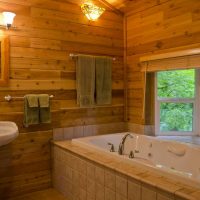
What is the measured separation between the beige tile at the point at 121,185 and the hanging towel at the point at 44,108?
1388mm

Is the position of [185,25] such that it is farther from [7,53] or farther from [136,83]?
[7,53]

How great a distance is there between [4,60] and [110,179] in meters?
1.84

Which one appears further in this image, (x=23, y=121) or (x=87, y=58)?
(x=87, y=58)

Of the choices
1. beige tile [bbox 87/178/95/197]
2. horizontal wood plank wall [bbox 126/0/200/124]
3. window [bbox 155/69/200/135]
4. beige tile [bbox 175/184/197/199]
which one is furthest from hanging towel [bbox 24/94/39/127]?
beige tile [bbox 175/184/197/199]

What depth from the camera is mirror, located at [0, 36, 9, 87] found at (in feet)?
9.48

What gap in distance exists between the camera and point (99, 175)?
2.33m

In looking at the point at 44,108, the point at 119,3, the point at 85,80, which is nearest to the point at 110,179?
the point at 44,108

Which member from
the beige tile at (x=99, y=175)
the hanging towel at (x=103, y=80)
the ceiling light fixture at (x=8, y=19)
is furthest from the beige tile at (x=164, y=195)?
the ceiling light fixture at (x=8, y=19)

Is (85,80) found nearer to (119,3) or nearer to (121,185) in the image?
(119,3)

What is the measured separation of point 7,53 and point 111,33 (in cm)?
160

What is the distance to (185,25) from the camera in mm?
2938

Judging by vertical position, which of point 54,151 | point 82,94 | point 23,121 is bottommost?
point 54,151

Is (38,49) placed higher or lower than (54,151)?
higher

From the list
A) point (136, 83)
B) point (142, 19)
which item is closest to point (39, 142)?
point (136, 83)
